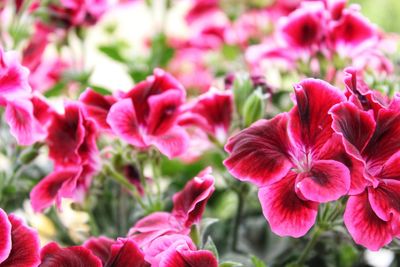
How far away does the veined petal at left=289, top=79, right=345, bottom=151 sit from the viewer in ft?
1.38

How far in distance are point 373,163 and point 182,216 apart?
134 mm

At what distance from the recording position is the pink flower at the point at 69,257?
41 cm

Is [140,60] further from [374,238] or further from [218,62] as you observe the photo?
[374,238]

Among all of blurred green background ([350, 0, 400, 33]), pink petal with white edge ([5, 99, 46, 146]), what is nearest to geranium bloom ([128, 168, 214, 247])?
pink petal with white edge ([5, 99, 46, 146])

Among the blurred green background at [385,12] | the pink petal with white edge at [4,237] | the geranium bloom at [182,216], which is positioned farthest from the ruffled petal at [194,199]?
the blurred green background at [385,12]

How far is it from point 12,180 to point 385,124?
12.5 inches

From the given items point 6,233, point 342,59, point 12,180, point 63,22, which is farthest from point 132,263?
point 63,22

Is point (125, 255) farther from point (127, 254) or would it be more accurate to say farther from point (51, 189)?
point (51, 189)

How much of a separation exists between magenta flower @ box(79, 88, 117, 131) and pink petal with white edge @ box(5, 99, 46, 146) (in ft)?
0.13

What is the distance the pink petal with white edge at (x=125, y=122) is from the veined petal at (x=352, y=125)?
16cm

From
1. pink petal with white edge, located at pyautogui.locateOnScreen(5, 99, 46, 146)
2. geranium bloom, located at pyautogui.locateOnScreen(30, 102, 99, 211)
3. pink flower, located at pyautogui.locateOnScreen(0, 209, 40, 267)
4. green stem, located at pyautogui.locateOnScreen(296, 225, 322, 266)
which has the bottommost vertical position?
green stem, located at pyautogui.locateOnScreen(296, 225, 322, 266)

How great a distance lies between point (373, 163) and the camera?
0.42 meters

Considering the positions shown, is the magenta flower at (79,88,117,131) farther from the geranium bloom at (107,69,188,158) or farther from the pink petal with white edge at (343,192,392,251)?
the pink petal with white edge at (343,192,392,251)

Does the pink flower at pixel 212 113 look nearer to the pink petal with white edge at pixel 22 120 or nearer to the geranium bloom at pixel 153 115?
the geranium bloom at pixel 153 115
